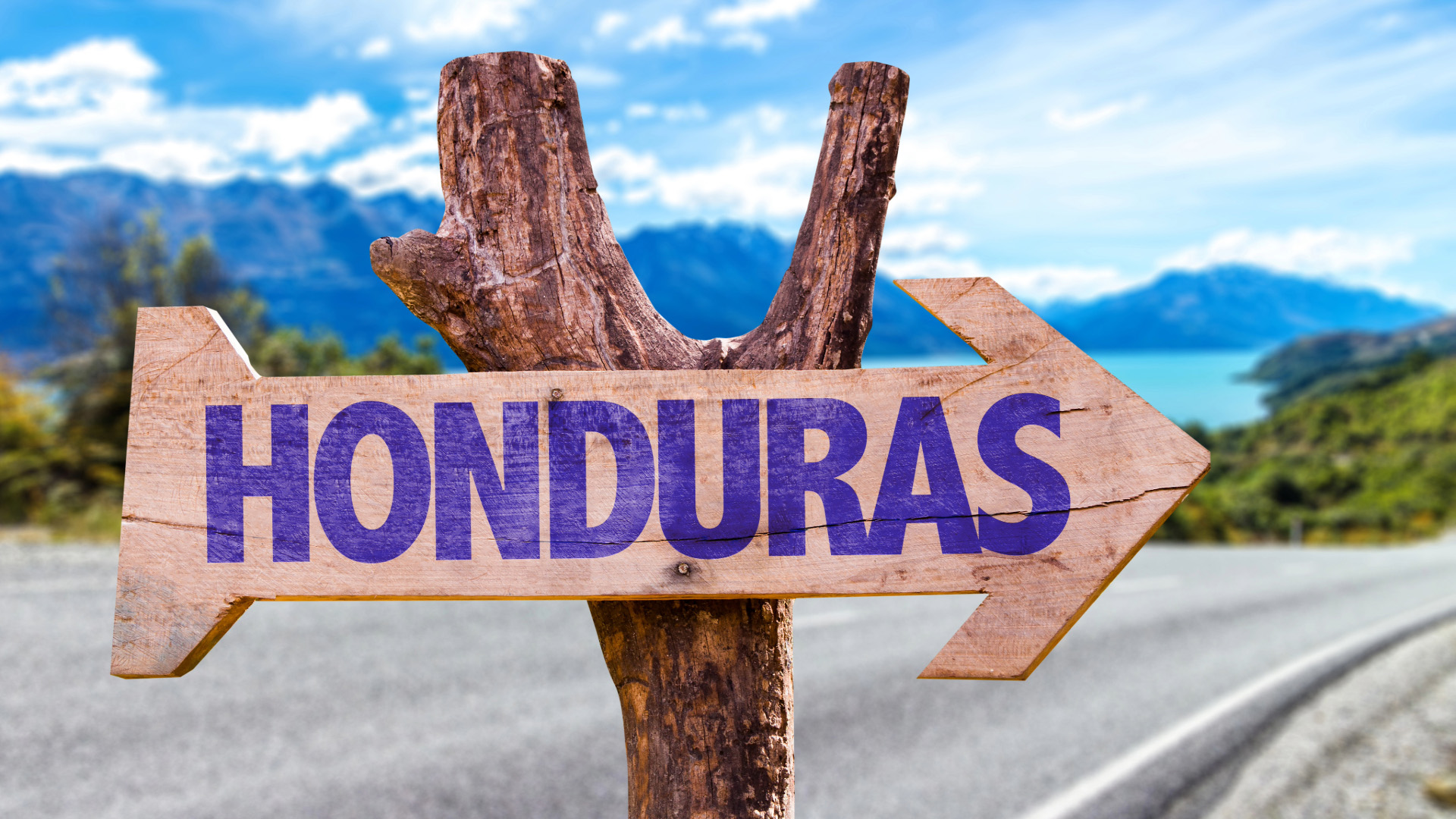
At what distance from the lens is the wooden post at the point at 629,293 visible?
1.24 metres

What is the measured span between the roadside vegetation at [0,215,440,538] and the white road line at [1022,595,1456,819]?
6.03 metres

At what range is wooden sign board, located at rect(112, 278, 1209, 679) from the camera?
3.93 feet

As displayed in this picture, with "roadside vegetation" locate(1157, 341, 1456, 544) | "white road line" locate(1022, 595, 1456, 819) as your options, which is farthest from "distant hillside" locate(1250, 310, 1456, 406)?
"white road line" locate(1022, 595, 1456, 819)

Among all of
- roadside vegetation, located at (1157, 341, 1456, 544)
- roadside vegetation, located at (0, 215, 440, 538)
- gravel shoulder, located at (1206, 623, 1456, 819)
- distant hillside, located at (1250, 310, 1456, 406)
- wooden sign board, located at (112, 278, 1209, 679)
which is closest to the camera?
wooden sign board, located at (112, 278, 1209, 679)

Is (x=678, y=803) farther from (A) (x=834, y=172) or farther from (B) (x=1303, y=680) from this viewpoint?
(B) (x=1303, y=680)

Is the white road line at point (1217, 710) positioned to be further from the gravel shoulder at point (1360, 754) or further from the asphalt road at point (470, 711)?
the gravel shoulder at point (1360, 754)

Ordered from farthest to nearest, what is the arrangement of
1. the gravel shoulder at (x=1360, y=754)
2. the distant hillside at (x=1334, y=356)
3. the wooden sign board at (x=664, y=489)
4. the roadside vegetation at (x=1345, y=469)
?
the distant hillside at (x=1334, y=356)
the roadside vegetation at (x=1345, y=469)
the gravel shoulder at (x=1360, y=754)
the wooden sign board at (x=664, y=489)

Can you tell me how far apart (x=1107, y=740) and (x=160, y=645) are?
5744mm

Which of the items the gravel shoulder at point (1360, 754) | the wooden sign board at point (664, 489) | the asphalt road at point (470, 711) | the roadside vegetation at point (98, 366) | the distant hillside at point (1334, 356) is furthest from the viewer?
the distant hillside at point (1334, 356)

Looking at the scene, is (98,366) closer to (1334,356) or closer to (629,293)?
(629,293)

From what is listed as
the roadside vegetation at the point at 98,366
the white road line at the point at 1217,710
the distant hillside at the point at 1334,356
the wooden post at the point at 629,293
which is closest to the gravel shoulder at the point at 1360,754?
the white road line at the point at 1217,710

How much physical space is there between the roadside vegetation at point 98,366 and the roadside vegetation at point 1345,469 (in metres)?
12.1

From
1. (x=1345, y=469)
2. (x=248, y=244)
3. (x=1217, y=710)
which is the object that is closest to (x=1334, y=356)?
(x=1345, y=469)

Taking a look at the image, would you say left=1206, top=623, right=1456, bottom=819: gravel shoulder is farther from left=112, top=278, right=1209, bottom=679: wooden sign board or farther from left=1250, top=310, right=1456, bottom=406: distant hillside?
left=1250, top=310, right=1456, bottom=406: distant hillside
